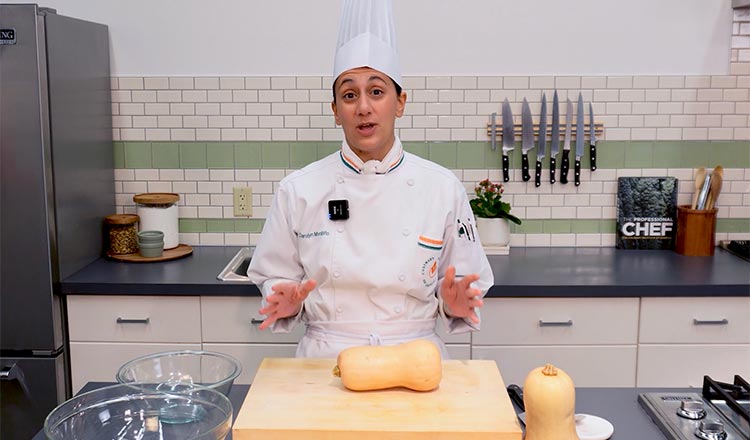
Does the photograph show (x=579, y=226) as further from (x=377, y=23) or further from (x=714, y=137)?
(x=377, y=23)

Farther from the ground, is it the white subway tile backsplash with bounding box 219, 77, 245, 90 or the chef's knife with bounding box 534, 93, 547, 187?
the white subway tile backsplash with bounding box 219, 77, 245, 90

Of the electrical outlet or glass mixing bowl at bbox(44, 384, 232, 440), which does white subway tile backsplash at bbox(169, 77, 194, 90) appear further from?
glass mixing bowl at bbox(44, 384, 232, 440)

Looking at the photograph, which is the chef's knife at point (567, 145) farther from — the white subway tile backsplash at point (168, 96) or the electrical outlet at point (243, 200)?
the white subway tile backsplash at point (168, 96)

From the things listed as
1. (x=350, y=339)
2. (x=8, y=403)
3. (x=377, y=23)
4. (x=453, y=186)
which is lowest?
(x=8, y=403)

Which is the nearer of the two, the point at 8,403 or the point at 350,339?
the point at 350,339

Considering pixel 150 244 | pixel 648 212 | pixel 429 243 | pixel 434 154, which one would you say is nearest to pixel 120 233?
pixel 150 244

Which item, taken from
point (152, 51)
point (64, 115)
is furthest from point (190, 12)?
point (64, 115)

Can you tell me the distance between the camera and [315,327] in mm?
2119

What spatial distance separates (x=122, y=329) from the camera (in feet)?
9.72

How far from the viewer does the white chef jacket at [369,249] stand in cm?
206

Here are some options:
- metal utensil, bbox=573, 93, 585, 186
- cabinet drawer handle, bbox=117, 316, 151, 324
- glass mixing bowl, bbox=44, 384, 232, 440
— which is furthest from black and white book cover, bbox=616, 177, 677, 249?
glass mixing bowl, bbox=44, 384, 232, 440

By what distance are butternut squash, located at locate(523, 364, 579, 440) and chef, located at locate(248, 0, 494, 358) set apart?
1.99 feet

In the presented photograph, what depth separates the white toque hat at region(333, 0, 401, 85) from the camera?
200cm

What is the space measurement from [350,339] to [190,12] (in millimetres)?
2074
